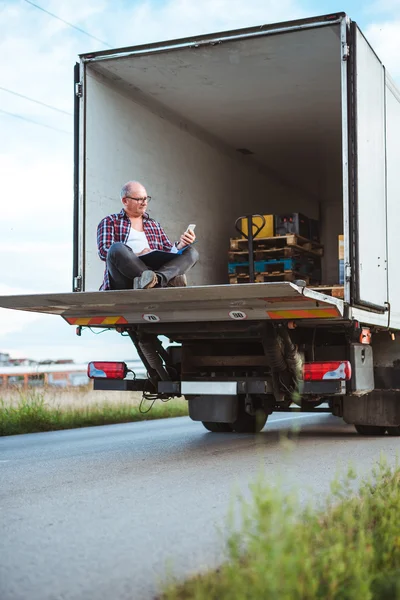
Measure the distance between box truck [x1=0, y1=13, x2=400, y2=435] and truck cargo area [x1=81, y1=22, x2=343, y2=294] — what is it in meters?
0.02

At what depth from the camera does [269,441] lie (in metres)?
9.96

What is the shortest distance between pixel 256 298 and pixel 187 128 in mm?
4137

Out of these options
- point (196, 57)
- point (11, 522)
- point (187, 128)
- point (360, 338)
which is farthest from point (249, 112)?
point (11, 522)

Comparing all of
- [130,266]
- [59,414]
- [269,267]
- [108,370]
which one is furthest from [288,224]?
[59,414]

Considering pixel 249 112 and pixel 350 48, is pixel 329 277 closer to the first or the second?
pixel 249 112

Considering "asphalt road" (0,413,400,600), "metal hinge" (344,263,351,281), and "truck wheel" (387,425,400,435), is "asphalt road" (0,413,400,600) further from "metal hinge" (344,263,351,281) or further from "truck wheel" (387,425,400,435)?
"metal hinge" (344,263,351,281)

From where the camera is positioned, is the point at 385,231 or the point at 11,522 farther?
the point at 385,231

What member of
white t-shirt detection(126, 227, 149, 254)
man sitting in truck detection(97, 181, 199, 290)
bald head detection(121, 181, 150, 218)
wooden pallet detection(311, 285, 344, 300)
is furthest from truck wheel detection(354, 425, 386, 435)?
bald head detection(121, 181, 150, 218)

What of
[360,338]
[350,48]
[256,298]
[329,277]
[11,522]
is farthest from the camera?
[329,277]

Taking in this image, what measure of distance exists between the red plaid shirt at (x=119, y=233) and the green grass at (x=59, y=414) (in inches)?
171

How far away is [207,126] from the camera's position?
1144 cm

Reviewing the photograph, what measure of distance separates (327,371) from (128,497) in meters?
3.13

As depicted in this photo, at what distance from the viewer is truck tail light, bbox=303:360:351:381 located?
8.59 m

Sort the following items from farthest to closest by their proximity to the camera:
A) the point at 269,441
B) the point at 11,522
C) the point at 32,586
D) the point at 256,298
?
1. the point at 269,441
2. the point at 256,298
3. the point at 11,522
4. the point at 32,586
